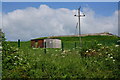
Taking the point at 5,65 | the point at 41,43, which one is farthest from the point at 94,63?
the point at 41,43

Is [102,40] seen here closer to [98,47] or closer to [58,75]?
[98,47]

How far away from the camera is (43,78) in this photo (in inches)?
192

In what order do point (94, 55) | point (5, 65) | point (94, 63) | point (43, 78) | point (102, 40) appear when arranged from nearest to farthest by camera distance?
1. point (43, 78)
2. point (5, 65)
3. point (94, 63)
4. point (94, 55)
5. point (102, 40)

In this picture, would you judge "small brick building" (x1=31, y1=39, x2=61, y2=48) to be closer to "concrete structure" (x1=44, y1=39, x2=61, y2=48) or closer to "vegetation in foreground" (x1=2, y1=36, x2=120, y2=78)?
"concrete structure" (x1=44, y1=39, x2=61, y2=48)

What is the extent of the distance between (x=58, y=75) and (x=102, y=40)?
17.2 feet

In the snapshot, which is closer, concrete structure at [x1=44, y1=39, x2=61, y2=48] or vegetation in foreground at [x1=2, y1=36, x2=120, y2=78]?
vegetation in foreground at [x1=2, y1=36, x2=120, y2=78]

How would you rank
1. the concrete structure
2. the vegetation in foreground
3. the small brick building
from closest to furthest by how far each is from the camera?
the vegetation in foreground
the small brick building
the concrete structure

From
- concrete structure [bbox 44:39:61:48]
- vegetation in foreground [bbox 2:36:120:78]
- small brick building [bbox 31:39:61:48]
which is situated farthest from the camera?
concrete structure [bbox 44:39:61:48]

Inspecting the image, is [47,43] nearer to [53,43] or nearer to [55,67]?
[53,43]

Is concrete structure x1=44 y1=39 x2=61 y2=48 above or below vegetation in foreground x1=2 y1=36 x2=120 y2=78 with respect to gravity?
above

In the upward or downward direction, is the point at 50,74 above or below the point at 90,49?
below

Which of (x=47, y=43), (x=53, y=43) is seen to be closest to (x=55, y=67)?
(x=47, y=43)

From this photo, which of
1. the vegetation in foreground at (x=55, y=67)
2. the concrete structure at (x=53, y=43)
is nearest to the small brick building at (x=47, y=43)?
the concrete structure at (x=53, y=43)

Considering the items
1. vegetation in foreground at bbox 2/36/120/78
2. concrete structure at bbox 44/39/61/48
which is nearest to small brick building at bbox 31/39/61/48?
concrete structure at bbox 44/39/61/48
